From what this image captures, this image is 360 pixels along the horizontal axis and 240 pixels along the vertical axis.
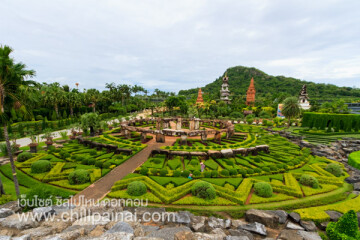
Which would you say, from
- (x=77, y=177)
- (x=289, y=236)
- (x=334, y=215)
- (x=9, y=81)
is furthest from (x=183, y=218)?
(x=9, y=81)

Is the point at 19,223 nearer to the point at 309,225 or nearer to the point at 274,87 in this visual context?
the point at 309,225

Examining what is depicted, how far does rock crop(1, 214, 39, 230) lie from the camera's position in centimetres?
699

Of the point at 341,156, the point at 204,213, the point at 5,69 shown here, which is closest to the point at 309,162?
the point at 341,156

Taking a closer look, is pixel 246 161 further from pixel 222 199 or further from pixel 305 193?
pixel 222 199

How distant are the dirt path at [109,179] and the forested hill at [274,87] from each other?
105 m

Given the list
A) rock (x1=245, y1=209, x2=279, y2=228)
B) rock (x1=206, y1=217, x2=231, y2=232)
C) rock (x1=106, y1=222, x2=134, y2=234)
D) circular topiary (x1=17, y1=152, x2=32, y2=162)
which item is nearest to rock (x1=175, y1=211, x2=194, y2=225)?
rock (x1=206, y1=217, x2=231, y2=232)

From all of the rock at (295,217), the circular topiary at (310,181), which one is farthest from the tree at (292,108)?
the rock at (295,217)

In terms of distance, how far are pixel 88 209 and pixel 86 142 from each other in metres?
19.9

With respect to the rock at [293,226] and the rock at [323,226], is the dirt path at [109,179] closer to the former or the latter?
the rock at [293,226]

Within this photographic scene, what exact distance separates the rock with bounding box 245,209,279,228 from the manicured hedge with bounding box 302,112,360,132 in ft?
153

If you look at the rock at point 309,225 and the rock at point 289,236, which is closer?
the rock at point 289,236

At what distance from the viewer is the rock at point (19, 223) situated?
699cm

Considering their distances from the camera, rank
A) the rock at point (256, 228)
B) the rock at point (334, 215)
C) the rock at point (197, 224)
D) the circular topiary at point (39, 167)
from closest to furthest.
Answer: the rock at point (197, 224), the rock at point (256, 228), the rock at point (334, 215), the circular topiary at point (39, 167)

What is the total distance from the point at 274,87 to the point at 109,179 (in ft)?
563
